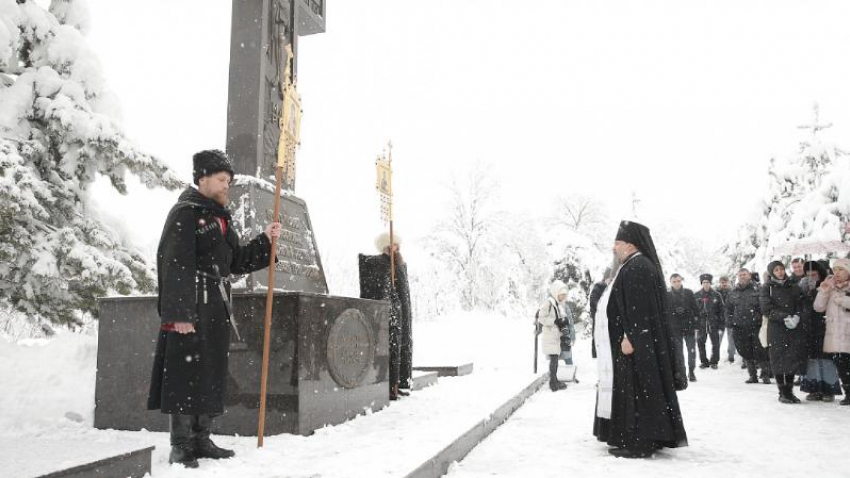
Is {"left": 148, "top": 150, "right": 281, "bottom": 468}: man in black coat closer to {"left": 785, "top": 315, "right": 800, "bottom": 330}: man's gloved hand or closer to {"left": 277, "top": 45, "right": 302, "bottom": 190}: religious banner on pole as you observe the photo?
{"left": 277, "top": 45, "right": 302, "bottom": 190}: religious banner on pole

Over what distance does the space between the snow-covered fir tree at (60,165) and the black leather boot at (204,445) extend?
423 cm

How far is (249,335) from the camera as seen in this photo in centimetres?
493

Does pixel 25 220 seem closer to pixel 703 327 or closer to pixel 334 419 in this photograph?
pixel 334 419

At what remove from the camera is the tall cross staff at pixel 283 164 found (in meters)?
4.57

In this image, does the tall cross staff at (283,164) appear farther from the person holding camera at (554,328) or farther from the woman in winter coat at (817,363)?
the woman in winter coat at (817,363)

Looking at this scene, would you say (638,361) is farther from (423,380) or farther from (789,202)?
(789,202)

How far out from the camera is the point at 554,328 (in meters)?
10.8

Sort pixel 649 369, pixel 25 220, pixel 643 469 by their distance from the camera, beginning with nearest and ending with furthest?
pixel 643 469 < pixel 649 369 < pixel 25 220

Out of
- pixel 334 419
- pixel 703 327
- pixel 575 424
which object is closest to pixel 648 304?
pixel 575 424

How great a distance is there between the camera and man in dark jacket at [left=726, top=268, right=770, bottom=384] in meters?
11.4

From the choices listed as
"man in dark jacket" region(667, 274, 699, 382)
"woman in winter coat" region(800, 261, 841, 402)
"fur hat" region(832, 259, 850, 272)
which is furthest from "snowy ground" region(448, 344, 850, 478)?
"man in dark jacket" region(667, 274, 699, 382)

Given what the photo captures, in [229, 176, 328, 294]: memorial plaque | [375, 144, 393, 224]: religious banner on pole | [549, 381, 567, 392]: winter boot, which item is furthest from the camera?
[549, 381, 567, 392]: winter boot

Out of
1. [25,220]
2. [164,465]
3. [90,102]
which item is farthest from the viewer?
[90,102]

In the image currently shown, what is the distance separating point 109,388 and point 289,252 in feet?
6.37
